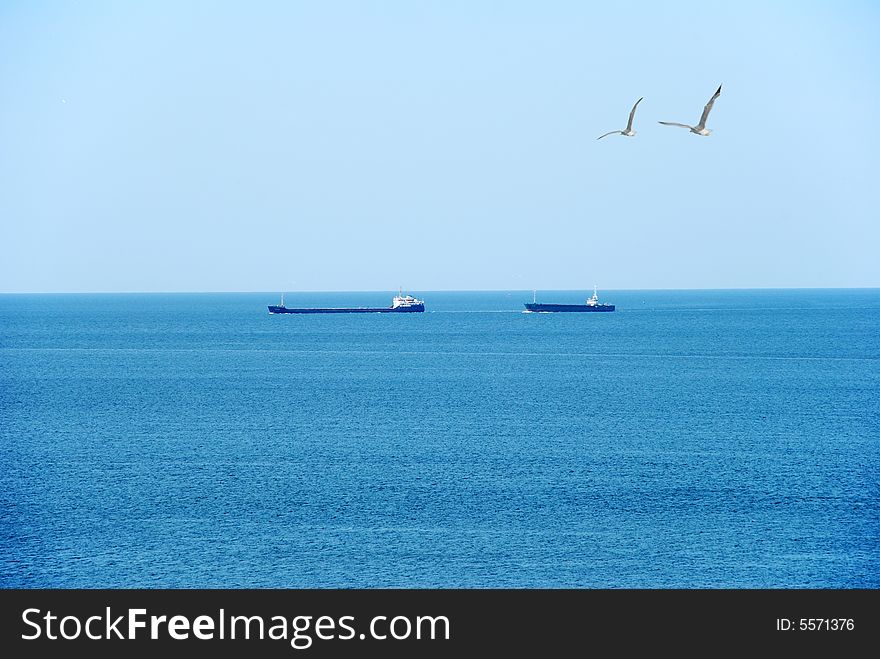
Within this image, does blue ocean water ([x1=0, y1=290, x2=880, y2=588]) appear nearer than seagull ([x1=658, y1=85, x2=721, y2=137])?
No

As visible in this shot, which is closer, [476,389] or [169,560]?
[169,560]

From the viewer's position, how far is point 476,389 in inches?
4094

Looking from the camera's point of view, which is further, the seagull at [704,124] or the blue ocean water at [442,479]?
the blue ocean water at [442,479]

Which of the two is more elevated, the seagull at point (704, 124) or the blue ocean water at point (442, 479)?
the seagull at point (704, 124)

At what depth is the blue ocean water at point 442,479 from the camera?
43375 millimetres

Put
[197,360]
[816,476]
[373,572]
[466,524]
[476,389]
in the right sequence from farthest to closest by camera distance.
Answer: [197,360], [476,389], [816,476], [466,524], [373,572]

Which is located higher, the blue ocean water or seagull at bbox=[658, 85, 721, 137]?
seagull at bbox=[658, 85, 721, 137]

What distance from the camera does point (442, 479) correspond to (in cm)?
5847

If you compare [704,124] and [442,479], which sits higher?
Result: [704,124]

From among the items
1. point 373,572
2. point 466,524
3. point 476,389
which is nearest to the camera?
point 373,572

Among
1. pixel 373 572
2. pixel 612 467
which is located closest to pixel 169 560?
pixel 373 572

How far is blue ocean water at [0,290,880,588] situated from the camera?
43375 mm
